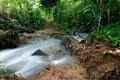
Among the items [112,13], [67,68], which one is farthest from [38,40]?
[67,68]

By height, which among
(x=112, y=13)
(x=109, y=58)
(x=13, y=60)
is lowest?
(x=13, y=60)

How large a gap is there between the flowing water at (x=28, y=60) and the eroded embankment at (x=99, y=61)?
1.61ft

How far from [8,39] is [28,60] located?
2.17 meters

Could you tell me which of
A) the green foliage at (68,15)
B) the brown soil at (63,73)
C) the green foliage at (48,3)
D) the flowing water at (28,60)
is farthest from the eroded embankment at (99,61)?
the green foliage at (48,3)

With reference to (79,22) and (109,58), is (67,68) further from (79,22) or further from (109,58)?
(79,22)

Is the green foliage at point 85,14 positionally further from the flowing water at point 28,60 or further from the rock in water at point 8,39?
the rock in water at point 8,39

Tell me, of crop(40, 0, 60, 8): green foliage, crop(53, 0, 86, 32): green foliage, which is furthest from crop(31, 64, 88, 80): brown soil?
crop(40, 0, 60, 8): green foliage

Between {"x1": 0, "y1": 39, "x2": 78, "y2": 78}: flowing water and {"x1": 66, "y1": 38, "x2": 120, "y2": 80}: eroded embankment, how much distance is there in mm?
490

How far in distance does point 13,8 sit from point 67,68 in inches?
550

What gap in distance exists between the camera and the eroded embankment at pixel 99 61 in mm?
5387

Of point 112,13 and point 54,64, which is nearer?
point 54,64

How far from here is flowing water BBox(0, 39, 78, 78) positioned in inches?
260

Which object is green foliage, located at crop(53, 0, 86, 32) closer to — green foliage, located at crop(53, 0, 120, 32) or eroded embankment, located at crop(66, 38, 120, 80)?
green foliage, located at crop(53, 0, 120, 32)

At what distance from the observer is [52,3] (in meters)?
20.4
